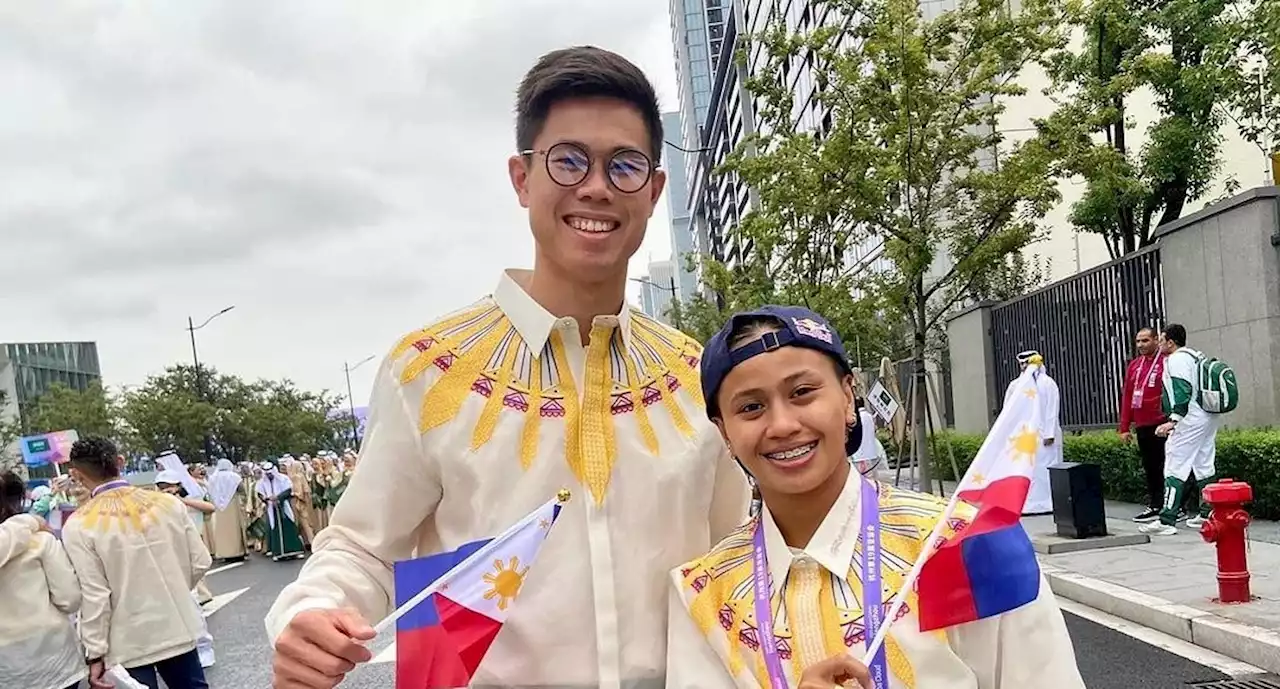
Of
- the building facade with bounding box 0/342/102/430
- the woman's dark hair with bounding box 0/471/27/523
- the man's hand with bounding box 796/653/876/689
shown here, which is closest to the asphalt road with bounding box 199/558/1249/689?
the man's hand with bounding box 796/653/876/689

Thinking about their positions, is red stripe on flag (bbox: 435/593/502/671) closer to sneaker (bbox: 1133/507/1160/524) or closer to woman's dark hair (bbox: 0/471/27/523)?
woman's dark hair (bbox: 0/471/27/523)

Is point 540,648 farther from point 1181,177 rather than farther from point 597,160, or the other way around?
point 1181,177

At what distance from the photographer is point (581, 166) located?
200cm

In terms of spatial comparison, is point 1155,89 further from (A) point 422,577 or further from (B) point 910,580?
(A) point 422,577

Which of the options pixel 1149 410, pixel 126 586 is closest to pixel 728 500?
pixel 126 586

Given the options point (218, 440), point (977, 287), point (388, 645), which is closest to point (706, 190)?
point (218, 440)

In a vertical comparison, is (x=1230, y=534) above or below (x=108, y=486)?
below

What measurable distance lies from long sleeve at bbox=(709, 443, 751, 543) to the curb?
3546 millimetres

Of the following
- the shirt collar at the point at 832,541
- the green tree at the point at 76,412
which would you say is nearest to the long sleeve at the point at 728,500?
the shirt collar at the point at 832,541

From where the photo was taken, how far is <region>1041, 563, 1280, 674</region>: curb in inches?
218

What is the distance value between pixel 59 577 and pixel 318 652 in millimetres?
4521

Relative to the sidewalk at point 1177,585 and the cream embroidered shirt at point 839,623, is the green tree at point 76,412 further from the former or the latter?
the cream embroidered shirt at point 839,623

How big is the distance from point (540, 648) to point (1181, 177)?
17672 millimetres

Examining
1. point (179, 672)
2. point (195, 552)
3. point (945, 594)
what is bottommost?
point (179, 672)
